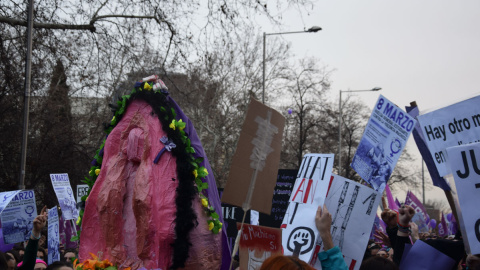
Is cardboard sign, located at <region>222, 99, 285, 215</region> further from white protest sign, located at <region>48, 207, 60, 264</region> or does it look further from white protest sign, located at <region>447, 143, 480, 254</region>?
white protest sign, located at <region>48, 207, 60, 264</region>

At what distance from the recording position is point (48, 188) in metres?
21.7

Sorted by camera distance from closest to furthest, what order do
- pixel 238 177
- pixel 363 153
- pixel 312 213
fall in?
1. pixel 238 177
2. pixel 312 213
3. pixel 363 153

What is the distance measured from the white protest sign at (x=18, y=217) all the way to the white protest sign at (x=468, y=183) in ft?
18.6

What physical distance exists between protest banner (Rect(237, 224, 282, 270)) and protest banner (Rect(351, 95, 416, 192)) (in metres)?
1.33

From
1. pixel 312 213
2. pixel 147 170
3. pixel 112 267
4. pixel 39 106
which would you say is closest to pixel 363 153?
pixel 312 213

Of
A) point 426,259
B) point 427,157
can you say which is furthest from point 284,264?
point 427,157

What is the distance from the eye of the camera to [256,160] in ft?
14.3

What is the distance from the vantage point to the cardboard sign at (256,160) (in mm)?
4234

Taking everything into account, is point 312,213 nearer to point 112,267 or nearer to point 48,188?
point 112,267

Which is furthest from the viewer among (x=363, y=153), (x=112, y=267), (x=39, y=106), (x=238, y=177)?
(x=39, y=106)

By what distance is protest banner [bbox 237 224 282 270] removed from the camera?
4.32 m

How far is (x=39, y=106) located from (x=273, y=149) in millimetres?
18450

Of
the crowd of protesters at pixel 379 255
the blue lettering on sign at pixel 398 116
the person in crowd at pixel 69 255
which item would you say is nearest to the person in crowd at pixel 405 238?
the crowd of protesters at pixel 379 255

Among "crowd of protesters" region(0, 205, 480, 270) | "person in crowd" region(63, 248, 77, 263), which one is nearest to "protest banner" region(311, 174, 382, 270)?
"crowd of protesters" region(0, 205, 480, 270)
